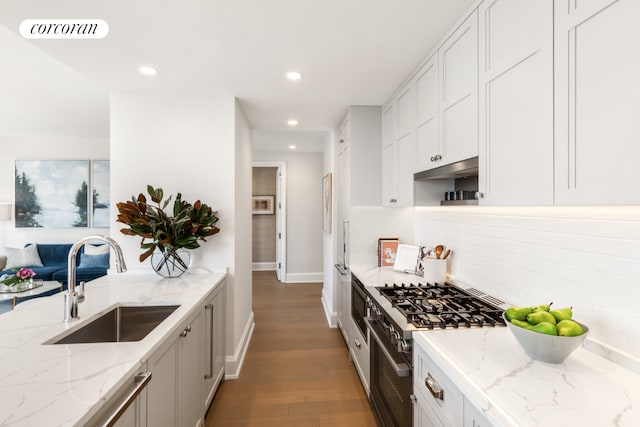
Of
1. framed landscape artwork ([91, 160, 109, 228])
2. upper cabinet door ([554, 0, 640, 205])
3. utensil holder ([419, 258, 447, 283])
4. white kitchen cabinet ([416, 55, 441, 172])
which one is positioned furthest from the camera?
framed landscape artwork ([91, 160, 109, 228])

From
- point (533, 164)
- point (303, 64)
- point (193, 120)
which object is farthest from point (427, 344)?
point (193, 120)

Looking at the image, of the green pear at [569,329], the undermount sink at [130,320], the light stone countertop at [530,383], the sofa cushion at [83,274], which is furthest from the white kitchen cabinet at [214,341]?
the sofa cushion at [83,274]

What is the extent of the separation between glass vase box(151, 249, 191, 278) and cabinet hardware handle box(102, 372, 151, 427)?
1.37 metres

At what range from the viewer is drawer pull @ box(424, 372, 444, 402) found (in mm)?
1150

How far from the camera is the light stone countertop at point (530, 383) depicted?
2.67 feet

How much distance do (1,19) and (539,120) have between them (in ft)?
8.59

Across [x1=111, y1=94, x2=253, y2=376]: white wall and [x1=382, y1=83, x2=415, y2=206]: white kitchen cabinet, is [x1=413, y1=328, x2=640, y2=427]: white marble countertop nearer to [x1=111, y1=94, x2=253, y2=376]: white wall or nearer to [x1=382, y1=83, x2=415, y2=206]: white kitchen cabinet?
[x1=382, y1=83, x2=415, y2=206]: white kitchen cabinet

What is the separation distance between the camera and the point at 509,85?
1.22 meters

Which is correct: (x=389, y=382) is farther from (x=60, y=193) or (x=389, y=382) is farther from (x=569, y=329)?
(x=60, y=193)

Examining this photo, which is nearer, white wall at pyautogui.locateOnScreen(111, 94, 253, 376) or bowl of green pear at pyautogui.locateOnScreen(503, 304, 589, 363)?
bowl of green pear at pyautogui.locateOnScreen(503, 304, 589, 363)

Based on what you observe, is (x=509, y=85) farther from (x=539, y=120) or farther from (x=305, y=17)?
(x=305, y=17)

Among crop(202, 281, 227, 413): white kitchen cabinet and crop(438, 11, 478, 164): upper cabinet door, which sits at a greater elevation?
crop(438, 11, 478, 164): upper cabinet door

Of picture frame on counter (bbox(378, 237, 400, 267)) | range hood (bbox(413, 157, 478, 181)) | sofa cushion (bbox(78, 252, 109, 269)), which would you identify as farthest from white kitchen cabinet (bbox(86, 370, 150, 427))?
sofa cushion (bbox(78, 252, 109, 269))

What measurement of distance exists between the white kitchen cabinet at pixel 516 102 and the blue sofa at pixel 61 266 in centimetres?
528
